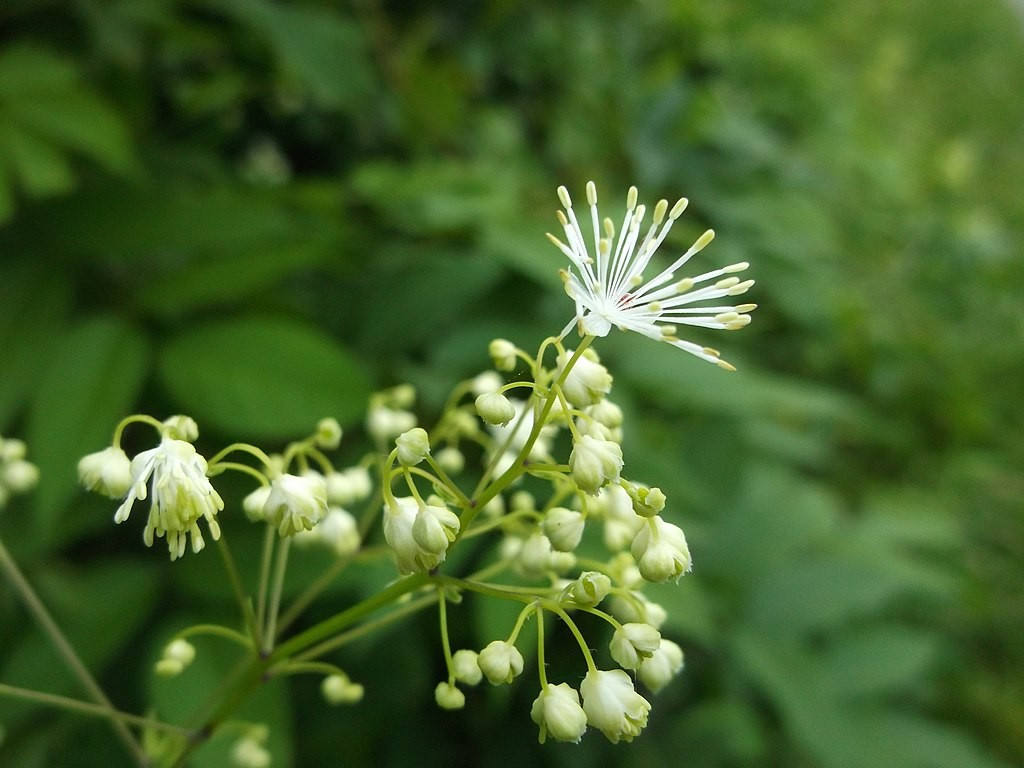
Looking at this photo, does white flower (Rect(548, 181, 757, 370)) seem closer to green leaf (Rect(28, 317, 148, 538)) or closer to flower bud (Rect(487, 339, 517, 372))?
flower bud (Rect(487, 339, 517, 372))

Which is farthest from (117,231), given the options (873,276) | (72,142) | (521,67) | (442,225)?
(873,276)

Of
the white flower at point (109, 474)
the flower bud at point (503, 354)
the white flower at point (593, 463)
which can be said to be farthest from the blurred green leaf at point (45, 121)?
the white flower at point (593, 463)

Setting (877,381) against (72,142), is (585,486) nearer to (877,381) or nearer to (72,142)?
(72,142)

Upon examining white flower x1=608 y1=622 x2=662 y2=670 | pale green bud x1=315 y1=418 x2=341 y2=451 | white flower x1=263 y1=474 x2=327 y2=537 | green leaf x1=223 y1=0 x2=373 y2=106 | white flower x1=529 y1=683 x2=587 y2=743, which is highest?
green leaf x1=223 y1=0 x2=373 y2=106

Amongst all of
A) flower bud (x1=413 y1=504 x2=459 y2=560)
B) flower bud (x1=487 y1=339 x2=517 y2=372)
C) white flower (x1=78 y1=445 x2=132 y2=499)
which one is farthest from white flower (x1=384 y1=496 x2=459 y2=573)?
white flower (x1=78 y1=445 x2=132 y2=499)

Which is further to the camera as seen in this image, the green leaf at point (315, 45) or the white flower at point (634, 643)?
the green leaf at point (315, 45)

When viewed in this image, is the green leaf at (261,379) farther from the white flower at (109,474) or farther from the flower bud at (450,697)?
the flower bud at (450,697)

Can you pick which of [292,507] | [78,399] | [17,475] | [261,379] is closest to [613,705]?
[292,507]
